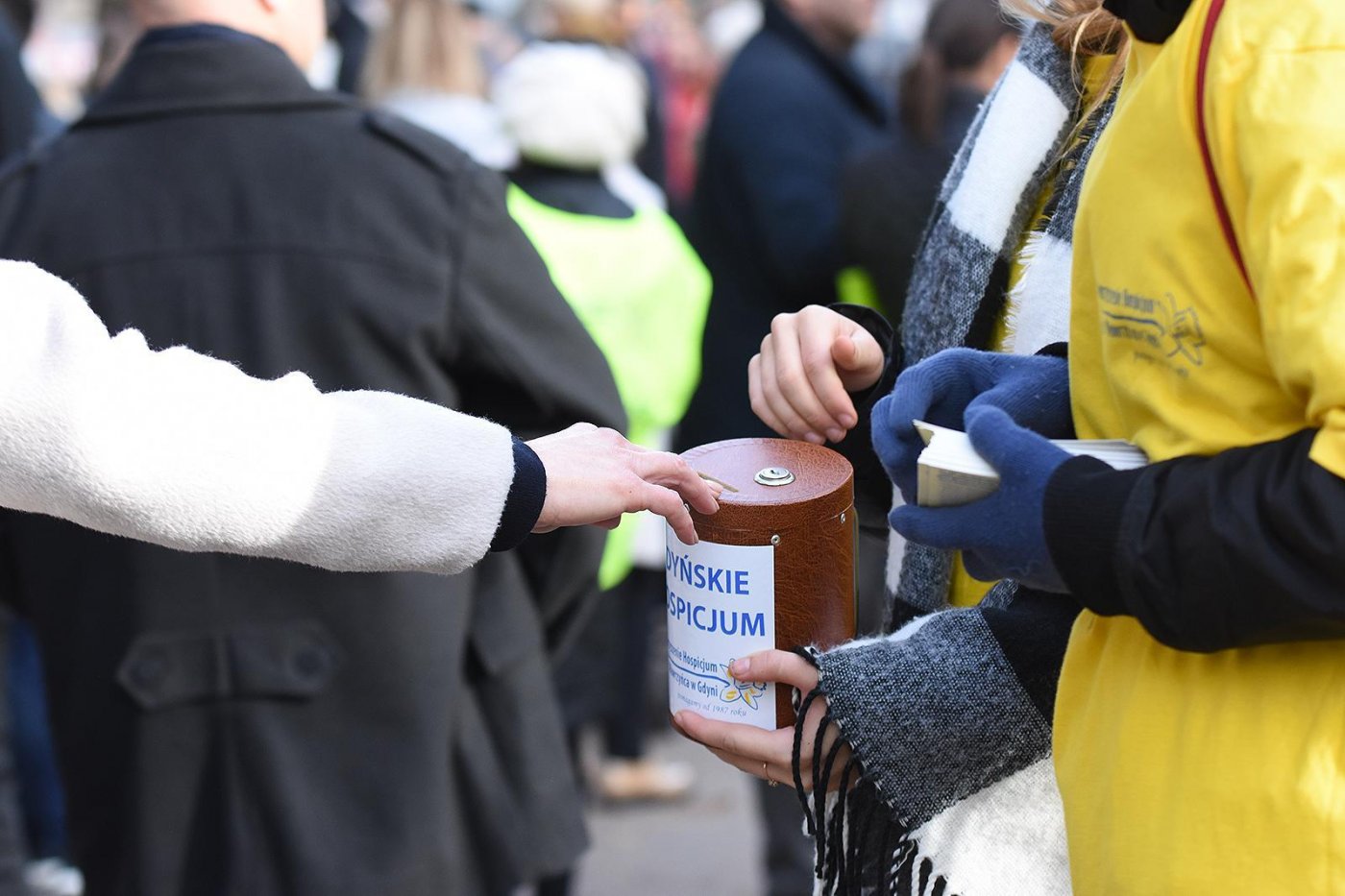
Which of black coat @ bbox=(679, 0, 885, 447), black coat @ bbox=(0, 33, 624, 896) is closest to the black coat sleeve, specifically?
black coat @ bbox=(0, 33, 624, 896)

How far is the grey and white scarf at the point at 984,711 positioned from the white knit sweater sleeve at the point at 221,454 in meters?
0.39

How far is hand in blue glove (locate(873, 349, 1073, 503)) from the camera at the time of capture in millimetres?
1235

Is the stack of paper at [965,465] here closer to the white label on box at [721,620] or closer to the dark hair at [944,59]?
the white label on box at [721,620]

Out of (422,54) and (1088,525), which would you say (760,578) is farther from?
(422,54)

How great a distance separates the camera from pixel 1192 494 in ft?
3.16

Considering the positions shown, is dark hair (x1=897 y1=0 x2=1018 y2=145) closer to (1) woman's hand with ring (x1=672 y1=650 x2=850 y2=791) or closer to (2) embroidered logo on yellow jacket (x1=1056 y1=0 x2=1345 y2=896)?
(1) woman's hand with ring (x1=672 y1=650 x2=850 y2=791)

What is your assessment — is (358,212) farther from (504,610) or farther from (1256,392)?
(1256,392)

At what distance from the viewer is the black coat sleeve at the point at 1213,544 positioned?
0.93 m

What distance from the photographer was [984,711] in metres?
1.28

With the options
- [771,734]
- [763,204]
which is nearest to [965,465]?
[771,734]

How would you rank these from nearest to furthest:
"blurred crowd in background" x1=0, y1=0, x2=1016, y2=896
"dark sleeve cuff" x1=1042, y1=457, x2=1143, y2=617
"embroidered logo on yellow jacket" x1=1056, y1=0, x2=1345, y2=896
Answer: "embroidered logo on yellow jacket" x1=1056, y1=0, x2=1345, y2=896 → "dark sleeve cuff" x1=1042, y1=457, x2=1143, y2=617 → "blurred crowd in background" x1=0, y1=0, x2=1016, y2=896

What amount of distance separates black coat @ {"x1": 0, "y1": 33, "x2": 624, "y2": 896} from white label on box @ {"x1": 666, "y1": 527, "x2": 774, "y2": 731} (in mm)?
843

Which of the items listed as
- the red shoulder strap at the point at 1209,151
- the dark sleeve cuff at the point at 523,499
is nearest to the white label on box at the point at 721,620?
the dark sleeve cuff at the point at 523,499

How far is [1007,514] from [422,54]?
360 cm
